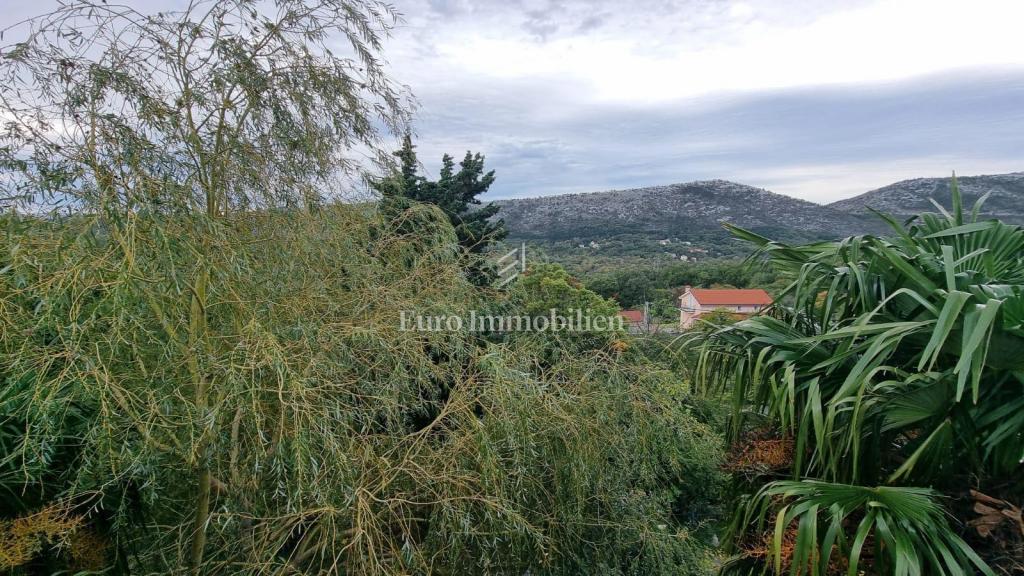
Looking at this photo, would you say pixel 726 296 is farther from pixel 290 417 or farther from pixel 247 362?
pixel 247 362

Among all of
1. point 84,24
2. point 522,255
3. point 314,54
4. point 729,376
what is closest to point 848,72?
point 522,255

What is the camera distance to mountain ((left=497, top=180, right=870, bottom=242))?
998 inches

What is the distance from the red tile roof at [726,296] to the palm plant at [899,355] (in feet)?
46.0

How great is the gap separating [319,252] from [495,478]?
1.73 metres

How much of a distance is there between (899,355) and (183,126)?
12.7 feet

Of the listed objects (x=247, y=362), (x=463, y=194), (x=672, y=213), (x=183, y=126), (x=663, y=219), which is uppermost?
(x=183, y=126)

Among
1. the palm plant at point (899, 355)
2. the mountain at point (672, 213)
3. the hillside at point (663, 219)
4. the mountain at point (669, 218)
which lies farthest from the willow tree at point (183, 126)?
the mountain at point (672, 213)

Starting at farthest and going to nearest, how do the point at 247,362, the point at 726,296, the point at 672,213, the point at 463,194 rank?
1. the point at 672,213
2. the point at 726,296
3. the point at 463,194
4. the point at 247,362

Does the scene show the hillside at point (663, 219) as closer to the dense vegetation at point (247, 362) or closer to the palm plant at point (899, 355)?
the dense vegetation at point (247, 362)

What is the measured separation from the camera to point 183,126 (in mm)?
2504

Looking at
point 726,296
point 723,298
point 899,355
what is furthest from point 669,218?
point 899,355

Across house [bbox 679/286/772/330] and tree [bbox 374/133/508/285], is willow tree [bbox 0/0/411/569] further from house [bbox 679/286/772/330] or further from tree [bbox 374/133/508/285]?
house [bbox 679/286/772/330]

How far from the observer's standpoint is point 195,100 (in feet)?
8.36

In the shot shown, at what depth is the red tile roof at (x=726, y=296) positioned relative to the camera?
681 inches
